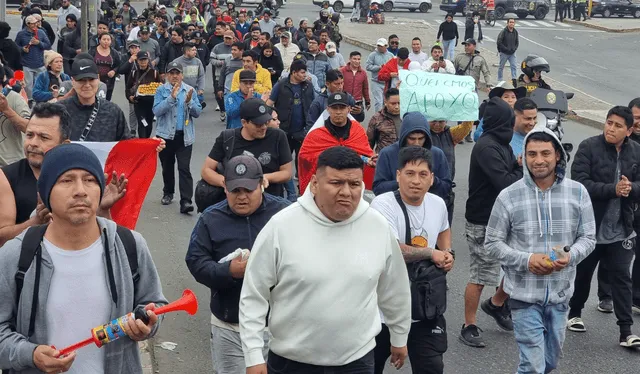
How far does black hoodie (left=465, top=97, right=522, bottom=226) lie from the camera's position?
7.59 metres

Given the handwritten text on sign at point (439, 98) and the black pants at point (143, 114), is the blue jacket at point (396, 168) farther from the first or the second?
the black pants at point (143, 114)

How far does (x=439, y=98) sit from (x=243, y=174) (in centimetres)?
448

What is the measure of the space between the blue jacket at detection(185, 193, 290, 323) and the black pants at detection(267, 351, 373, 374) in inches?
33.8

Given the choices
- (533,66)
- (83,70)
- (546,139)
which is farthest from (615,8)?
(546,139)

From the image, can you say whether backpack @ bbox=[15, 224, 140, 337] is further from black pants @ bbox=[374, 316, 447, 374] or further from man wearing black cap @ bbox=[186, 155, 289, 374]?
black pants @ bbox=[374, 316, 447, 374]

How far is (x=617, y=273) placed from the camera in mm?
7766

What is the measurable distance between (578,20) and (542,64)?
3978 centimetres

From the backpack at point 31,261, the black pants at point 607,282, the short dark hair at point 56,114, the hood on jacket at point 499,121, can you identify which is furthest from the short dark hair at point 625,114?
the backpack at point 31,261

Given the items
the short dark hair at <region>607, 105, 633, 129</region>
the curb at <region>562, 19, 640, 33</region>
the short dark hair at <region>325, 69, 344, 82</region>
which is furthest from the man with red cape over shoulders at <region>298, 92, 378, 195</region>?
the curb at <region>562, 19, 640, 33</region>

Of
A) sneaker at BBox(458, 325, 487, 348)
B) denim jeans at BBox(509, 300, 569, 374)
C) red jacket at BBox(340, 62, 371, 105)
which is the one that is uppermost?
red jacket at BBox(340, 62, 371, 105)

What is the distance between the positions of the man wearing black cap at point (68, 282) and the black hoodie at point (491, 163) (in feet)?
13.8

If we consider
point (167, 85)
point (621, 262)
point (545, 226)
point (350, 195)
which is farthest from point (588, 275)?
point (167, 85)

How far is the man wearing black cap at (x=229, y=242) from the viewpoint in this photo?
217 inches

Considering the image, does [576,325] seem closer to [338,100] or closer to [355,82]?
[338,100]
